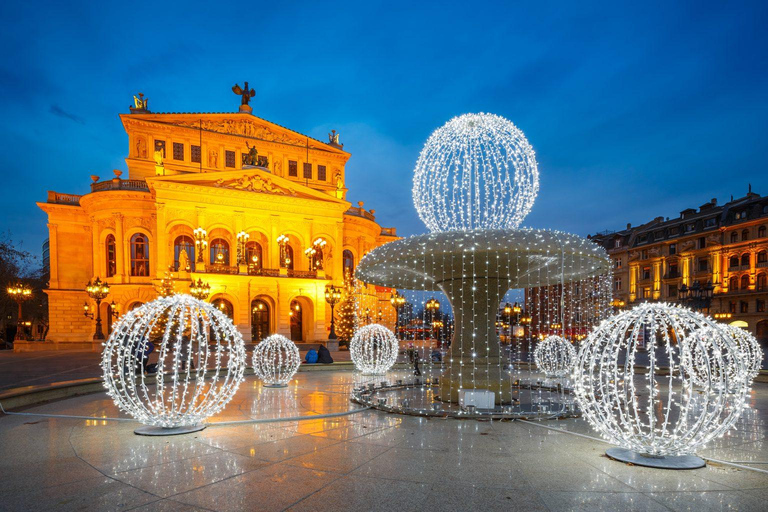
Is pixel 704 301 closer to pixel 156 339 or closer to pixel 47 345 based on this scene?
pixel 156 339

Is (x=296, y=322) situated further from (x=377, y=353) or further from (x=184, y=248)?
(x=377, y=353)

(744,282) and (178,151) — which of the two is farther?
(744,282)

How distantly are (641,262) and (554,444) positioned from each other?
184 feet

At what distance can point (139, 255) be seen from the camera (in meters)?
38.8

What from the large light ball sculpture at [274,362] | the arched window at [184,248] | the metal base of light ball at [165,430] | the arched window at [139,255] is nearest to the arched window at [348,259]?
the arched window at [184,248]

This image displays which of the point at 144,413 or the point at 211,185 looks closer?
the point at 144,413

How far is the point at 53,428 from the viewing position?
7668 mm

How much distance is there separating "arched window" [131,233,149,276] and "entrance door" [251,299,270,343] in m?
8.87

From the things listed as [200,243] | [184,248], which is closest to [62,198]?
[184,248]

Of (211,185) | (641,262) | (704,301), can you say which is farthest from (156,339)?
(641,262)

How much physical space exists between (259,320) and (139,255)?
10869 millimetres

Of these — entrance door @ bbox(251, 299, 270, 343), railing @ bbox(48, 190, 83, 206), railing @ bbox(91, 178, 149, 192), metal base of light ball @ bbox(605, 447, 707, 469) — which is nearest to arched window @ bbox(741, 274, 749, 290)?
entrance door @ bbox(251, 299, 270, 343)

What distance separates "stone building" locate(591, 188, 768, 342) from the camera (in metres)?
44.0

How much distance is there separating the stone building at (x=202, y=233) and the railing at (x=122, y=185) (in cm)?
10
